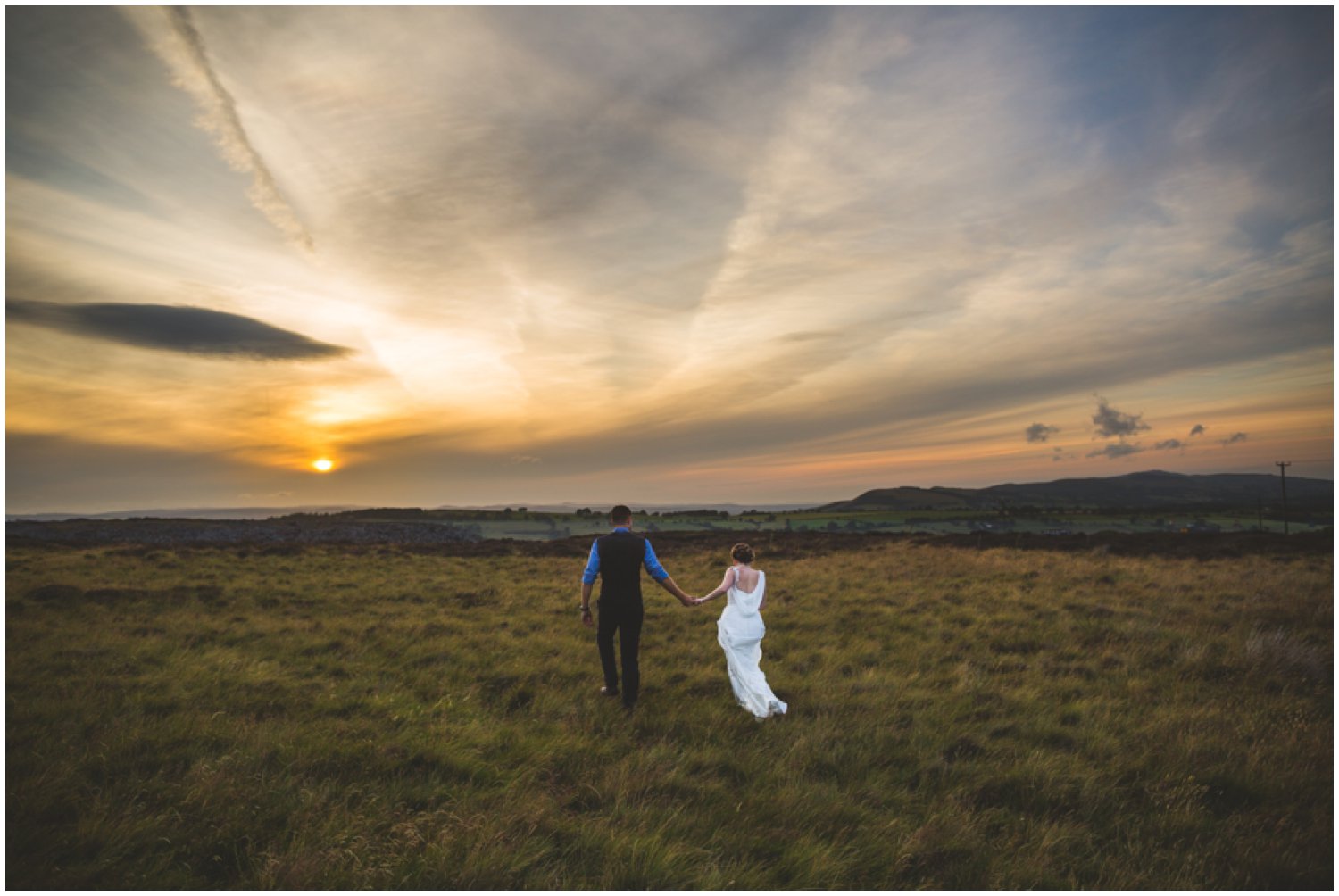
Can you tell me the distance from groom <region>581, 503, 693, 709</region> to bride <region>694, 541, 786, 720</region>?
0.69 meters

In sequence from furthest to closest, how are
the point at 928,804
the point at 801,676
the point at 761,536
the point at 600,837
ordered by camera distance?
the point at 761,536
the point at 801,676
the point at 928,804
the point at 600,837

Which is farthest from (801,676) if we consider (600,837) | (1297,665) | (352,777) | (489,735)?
(1297,665)

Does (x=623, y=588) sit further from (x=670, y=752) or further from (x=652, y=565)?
(x=670, y=752)

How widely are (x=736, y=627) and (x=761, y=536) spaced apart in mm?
36292

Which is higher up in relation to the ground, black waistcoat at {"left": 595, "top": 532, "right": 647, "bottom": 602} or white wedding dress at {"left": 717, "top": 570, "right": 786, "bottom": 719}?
black waistcoat at {"left": 595, "top": 532, "right": 647, "bottom": 602}

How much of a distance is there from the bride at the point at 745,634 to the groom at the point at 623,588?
694 millimetres

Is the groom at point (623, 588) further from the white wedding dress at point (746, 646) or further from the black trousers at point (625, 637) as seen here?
the white wedding dress at point (746, 646)

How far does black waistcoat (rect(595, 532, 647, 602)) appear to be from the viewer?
8.17m

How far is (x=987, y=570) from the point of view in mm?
21562

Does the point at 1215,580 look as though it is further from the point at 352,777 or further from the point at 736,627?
the point at 352,777

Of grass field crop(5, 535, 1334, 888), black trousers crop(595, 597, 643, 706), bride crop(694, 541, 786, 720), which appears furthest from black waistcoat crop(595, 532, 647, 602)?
grass field crop(5, 535, 1334, 888)

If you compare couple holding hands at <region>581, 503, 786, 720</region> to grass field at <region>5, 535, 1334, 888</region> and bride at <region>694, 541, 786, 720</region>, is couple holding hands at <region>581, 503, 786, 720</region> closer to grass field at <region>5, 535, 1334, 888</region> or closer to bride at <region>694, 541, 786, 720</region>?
bride at <region>694, 541, 786, 720</region>

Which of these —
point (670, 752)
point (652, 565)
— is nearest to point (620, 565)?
point (652, 565)

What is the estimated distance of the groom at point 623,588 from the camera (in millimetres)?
8164
